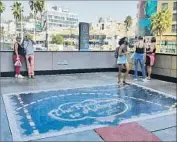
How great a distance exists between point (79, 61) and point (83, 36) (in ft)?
3.61

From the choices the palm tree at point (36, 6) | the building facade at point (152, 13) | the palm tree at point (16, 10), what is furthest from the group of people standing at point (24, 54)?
the building facade at point (152, 13)

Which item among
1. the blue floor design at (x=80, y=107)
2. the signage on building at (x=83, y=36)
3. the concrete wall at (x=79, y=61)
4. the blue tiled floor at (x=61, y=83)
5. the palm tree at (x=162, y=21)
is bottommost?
the blue floor design at (x=80, y=107)

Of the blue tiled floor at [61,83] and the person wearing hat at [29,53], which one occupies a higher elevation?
the person wearing hat at [29,53]

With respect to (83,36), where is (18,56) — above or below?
below

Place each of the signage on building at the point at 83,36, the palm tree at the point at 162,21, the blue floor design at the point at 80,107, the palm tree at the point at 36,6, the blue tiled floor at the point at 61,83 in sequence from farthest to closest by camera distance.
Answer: the palm tree at the point at 162,21
the palm tree at the point at 36,6
the signage on building at the point at 83,36
the blue tiled floor at the point at 61,83
the blue floor design at the point at 80,107

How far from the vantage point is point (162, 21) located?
47.6m

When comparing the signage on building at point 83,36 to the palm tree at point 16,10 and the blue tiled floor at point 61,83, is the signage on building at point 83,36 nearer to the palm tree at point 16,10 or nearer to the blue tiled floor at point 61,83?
the blue tiled floor at point 61,83

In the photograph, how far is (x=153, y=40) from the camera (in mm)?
8766

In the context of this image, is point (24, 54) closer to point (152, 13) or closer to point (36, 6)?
point (36, 6)

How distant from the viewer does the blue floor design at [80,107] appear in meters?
4.31

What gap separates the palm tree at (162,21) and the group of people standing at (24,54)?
140 ft

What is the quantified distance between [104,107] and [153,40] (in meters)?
4.38

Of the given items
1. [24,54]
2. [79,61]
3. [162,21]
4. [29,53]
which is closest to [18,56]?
[24,54]

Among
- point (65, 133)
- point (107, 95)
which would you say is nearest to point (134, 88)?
point (107, 95)
